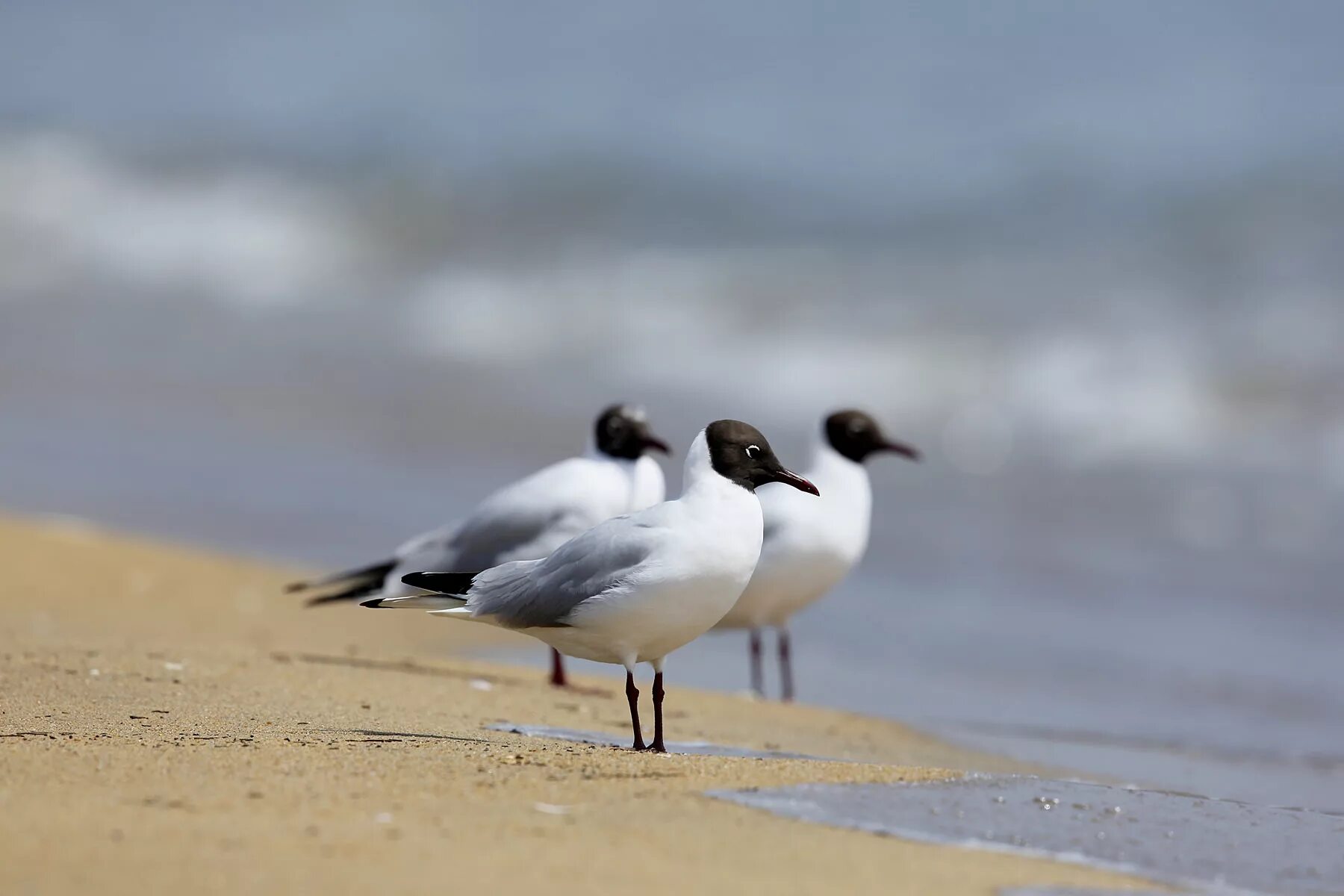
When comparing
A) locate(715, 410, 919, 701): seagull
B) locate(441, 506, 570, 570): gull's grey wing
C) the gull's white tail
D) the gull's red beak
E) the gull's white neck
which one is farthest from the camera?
the gull's white neck

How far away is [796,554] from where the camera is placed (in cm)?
755

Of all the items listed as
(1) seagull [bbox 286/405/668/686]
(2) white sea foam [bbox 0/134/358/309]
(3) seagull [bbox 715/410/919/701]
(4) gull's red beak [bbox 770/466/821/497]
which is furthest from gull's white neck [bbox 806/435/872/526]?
(2) white sea foam [bbox 0/134/358/309]

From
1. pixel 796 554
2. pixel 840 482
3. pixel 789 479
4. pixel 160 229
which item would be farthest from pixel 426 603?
pixel 160 229

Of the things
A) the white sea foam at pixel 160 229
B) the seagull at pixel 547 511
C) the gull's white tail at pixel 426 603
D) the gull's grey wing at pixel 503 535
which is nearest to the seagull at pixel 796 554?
the seagull at pixel 547 511

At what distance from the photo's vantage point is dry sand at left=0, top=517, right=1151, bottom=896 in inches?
131

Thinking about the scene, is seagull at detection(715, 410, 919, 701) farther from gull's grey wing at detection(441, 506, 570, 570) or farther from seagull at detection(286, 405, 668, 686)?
gull's grey wing at detection(441, 506, 570, 570)

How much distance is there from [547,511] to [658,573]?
2.53 m

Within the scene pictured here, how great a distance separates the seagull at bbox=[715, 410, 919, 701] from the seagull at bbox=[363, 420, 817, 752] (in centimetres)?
235

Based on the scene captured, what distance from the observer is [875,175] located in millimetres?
21094

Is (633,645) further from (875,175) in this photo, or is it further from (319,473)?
(875,175)

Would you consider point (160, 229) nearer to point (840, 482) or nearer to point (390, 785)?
point (840, 482)

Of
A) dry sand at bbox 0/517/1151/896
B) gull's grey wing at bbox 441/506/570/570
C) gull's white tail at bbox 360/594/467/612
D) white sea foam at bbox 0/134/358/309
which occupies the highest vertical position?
white sea foam at bbox 0/134/358/309

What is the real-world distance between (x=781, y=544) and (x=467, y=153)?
17.5 metres

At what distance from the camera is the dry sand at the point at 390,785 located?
131 inches
